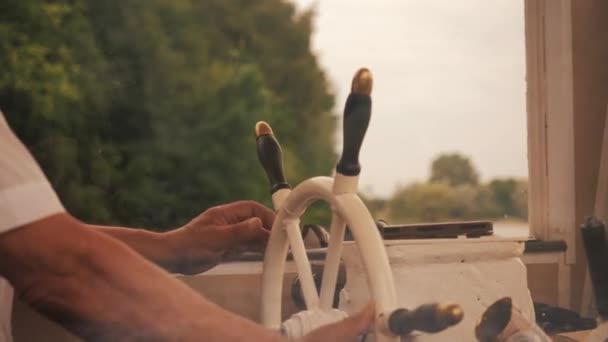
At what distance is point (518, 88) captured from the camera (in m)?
0.99

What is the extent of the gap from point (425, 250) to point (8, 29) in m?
0.93

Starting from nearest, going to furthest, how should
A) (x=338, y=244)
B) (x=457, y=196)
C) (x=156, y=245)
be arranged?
(x=338, y=244) < (x=156, y=245) < (x=457, y=196)

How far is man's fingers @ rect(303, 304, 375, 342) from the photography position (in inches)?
17.0

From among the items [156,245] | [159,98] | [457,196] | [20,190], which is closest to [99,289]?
[20,190]

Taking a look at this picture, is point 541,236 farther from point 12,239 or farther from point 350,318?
point 12,239

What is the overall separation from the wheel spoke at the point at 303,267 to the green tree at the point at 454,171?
1.53ft

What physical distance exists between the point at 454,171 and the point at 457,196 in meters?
0.05

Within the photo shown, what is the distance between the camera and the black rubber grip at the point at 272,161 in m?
0.57

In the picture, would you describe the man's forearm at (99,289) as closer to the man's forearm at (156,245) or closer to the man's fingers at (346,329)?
the man's fingers at (346,329)

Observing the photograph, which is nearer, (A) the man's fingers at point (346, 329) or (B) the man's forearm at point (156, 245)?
(A) the man's fingers at point (346, 329)

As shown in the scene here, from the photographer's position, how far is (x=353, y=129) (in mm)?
447

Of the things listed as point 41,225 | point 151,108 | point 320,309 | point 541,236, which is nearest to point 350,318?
point 320,309

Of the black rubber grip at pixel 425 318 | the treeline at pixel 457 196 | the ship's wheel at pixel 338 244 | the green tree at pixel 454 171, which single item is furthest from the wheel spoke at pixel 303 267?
the green tree at pixel 454 171

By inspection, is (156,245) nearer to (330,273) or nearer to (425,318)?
(330,273)
